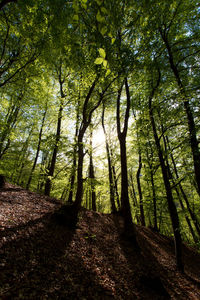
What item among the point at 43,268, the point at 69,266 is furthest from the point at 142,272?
the point at 43,268

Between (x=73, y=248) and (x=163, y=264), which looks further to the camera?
(x=163, y=264)

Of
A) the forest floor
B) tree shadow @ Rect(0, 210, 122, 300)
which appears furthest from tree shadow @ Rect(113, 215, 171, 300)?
tree shadow @ Rect(0, 210, 122, 300)

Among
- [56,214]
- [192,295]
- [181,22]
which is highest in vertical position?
[181,22]

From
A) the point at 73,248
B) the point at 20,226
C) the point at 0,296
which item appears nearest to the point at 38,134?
the point at 20,226

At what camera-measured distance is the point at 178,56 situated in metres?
7.52

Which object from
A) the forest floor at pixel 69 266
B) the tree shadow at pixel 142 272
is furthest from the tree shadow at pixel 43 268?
the tree shadow at pixel 142 272

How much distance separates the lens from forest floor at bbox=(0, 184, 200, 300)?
2.78 m

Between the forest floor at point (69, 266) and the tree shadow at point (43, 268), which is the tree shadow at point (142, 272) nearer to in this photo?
the forest floor at point (69, 266)

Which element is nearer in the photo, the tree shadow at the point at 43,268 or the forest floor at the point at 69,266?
the tree shadow at the point at 43,268

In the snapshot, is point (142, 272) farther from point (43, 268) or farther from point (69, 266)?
point (43, 268)

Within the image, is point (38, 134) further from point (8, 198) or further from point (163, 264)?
point (163, 264)

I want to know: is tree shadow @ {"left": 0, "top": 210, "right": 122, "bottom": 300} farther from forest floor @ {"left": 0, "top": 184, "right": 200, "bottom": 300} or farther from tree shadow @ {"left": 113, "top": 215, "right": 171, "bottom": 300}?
tree shadow @ {"left": 113, "top": 215, "right": 171, "bottom": 300}

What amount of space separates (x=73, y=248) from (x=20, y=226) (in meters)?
2.07

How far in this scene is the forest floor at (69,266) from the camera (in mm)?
2779
